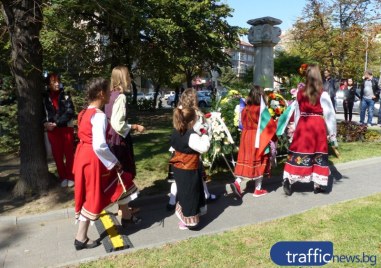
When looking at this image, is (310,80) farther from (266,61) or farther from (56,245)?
(266,61)

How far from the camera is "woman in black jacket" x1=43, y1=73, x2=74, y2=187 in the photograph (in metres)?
5.89

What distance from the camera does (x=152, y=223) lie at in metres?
4.96

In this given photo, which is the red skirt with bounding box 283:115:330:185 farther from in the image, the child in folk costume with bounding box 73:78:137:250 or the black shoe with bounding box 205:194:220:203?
the child in folk costume with bounding box 73:78:137:250

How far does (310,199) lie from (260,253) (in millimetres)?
2172

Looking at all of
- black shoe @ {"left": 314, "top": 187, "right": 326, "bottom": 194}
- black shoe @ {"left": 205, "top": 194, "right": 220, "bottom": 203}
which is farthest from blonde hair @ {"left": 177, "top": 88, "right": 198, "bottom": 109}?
black shoe @ {"left": 314, "top": 187, "right": 326, "bottom": 194}

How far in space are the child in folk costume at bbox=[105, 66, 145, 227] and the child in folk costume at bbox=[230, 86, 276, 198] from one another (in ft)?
6.01

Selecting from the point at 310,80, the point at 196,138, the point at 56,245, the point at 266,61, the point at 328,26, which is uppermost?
the point at 328,26

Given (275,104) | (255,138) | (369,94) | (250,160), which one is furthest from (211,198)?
(369,94)

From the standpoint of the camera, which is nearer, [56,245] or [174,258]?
[174,258]

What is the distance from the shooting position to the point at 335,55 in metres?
13.1

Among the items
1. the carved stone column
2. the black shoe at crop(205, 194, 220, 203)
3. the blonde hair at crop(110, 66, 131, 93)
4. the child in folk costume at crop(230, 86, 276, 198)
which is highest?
the carved stone column

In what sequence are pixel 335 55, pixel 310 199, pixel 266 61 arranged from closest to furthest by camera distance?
pixel 310 199 < pixel 266 61 < pixel 335 55

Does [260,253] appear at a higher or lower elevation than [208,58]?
lower

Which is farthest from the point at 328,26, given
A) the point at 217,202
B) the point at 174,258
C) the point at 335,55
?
the point at 174,258
